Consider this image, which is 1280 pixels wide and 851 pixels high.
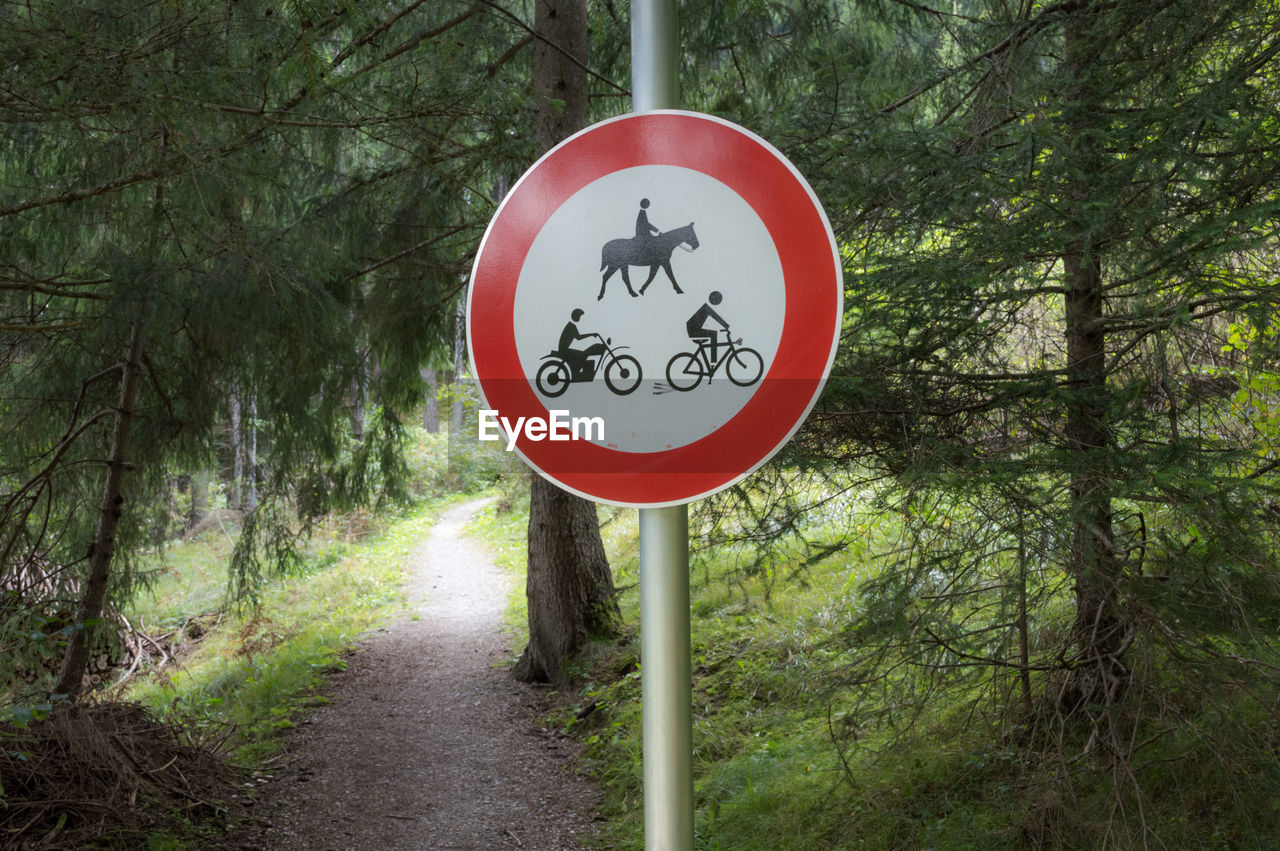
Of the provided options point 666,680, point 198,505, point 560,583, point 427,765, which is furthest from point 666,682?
point 198,505

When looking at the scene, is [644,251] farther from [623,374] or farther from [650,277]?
[623,374]

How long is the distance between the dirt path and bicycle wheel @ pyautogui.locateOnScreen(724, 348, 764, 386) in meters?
4.52

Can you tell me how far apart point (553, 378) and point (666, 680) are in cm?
48

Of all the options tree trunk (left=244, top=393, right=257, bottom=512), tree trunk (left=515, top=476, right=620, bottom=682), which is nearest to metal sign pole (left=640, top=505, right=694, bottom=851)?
tree trunk (left=244, top=393, right=257, bottom=512)

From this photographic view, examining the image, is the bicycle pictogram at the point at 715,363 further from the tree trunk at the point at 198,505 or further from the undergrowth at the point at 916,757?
the tree trunk at the point at 198,505

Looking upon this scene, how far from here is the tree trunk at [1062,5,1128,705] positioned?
2.74 meters

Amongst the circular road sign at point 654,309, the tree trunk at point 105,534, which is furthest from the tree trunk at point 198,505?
the circular road sign at point 654,309

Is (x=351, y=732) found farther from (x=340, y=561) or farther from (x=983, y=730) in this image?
(x=340, y=561)

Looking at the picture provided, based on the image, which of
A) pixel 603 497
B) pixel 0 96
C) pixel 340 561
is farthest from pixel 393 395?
pixel 340 561

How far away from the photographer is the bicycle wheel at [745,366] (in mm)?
1327

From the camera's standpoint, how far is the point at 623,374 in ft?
4.37

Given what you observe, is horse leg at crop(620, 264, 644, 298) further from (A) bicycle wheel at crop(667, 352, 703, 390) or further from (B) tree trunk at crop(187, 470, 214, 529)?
(B) tree trunk at crop(187, 470, 214, 529)

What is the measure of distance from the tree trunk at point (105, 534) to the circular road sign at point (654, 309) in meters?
5.52

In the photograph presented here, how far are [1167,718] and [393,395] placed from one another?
7099 mm
